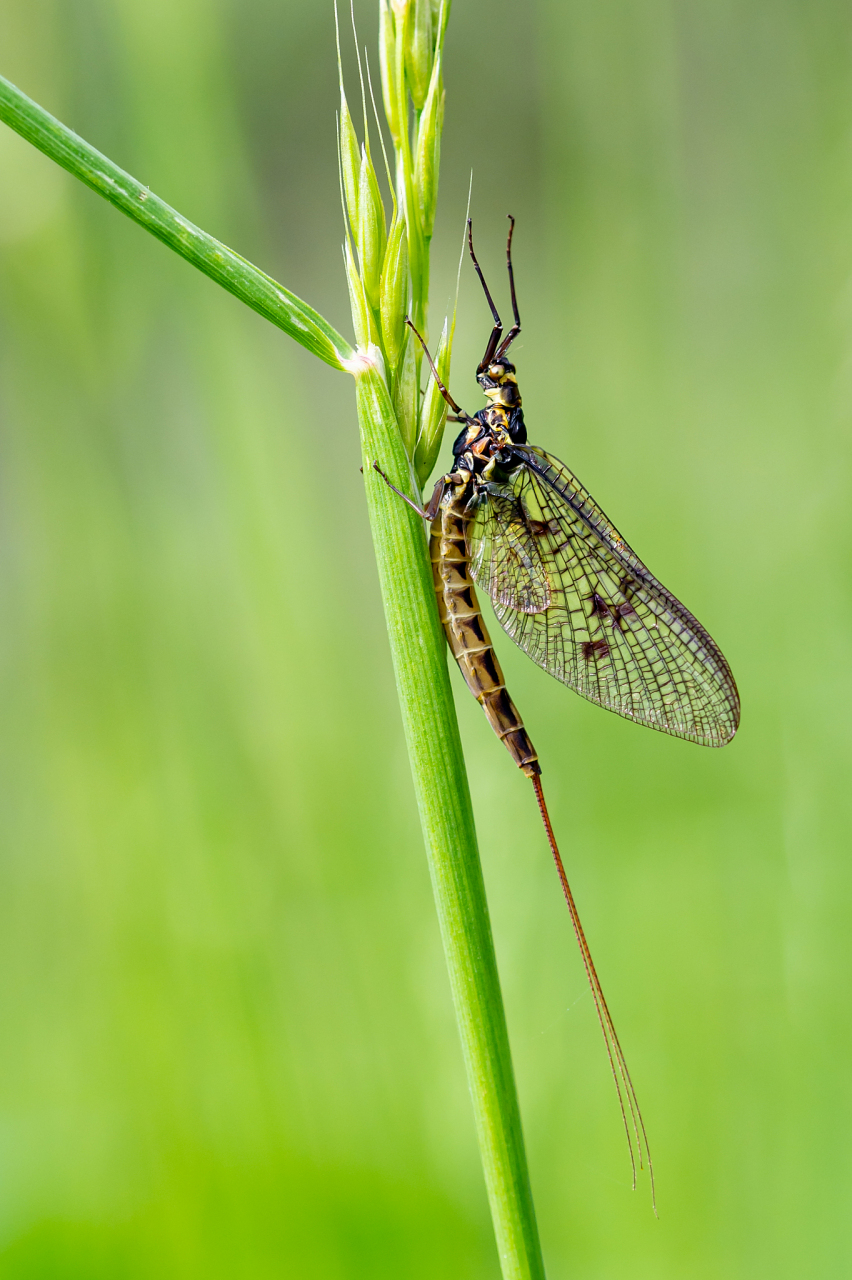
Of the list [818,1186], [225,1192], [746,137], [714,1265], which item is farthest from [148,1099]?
[746,137]

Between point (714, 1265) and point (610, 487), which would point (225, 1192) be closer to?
point (714, 1265)

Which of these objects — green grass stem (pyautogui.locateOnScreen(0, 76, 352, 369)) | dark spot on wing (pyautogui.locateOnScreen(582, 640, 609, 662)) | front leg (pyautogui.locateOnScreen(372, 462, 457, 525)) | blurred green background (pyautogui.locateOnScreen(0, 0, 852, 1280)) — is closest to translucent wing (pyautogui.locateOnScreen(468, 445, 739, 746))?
dark spot on wing (pyautogui.locateOnScreen(582, 640, 609, 662))

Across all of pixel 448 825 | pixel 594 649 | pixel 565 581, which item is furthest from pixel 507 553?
A: pixel 448 825

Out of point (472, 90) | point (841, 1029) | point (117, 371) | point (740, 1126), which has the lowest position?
point (740, 1126)

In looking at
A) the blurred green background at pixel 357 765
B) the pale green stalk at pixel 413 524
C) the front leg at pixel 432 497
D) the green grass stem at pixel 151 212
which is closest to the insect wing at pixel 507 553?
the front leg at pixel 432 497

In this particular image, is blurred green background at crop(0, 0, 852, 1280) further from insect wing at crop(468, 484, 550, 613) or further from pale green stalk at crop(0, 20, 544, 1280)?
pale green stalk at crop(0, 20, 544, 1280)

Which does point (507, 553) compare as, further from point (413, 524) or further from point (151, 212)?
point (151, 212)
